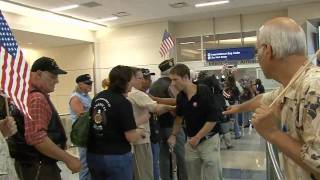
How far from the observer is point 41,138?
252 cm

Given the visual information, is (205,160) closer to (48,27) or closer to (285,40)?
(285,40)

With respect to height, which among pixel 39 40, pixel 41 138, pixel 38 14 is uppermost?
pixel 38 14

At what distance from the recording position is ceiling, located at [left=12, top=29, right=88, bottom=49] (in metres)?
12.3

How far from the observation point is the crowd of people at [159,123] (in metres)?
1.39

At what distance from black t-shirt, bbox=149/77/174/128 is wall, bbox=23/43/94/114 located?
1038cm

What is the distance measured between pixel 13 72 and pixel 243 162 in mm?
4814

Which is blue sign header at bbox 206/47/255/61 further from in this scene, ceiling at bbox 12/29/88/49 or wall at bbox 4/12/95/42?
ceiling at bbox 12/29/88/49

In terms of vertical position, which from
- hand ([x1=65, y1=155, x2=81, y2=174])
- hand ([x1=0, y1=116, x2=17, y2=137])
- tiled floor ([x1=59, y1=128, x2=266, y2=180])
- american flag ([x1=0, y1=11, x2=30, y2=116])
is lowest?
tiled floor ([x1=59, y1=128, x2=266, y2=180])

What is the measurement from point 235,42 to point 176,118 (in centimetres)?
989

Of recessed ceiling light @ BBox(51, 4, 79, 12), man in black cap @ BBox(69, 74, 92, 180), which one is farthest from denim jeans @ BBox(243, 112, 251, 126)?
man in black cap @ BBox(69, 74, 92, 180)

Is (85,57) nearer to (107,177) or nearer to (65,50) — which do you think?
(65,50)

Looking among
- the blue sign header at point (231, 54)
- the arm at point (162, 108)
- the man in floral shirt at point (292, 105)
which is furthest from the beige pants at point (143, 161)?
the blue sign header at point (231, 54)

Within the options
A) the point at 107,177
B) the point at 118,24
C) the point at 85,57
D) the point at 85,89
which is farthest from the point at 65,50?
the point at 107,177

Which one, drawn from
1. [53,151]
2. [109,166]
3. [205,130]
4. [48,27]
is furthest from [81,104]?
[48,27]
